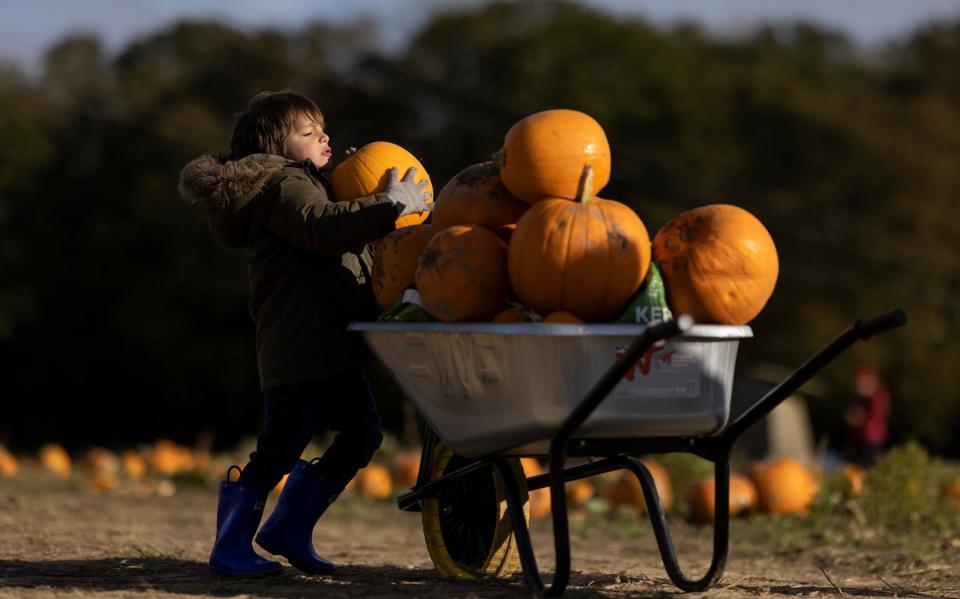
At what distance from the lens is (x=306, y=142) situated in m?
4.43

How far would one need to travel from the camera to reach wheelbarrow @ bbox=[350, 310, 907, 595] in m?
3.45

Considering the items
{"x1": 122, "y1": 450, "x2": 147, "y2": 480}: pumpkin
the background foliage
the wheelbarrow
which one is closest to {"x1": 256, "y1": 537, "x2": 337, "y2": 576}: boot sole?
the wheelbarrow

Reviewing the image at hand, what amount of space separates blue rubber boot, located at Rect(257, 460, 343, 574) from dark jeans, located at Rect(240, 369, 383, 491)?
44 mm

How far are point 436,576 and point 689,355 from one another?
57.8 inches

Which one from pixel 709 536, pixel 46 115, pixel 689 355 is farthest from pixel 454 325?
pixel 46 115

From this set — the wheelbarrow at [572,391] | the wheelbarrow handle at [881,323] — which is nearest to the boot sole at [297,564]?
the wheelbarrow at [572,391]

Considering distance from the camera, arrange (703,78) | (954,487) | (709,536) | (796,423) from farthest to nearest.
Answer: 1. (703,78)
2. (796,423)
3. (954,487)
4. (709,536)

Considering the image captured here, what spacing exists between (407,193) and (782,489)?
450cm

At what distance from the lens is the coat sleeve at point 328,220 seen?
400cm

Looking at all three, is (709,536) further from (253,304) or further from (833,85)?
(833,85)

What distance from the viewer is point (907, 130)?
3150 cm

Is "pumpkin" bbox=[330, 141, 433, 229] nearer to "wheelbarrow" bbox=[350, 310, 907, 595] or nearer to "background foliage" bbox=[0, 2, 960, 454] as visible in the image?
"wheelbarrow" bbox=[350, 310, 907, 595]

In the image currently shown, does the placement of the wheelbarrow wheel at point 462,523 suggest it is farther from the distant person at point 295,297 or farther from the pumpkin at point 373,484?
the pumpkin at point 373,484

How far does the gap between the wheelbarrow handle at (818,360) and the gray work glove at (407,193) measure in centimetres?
115
